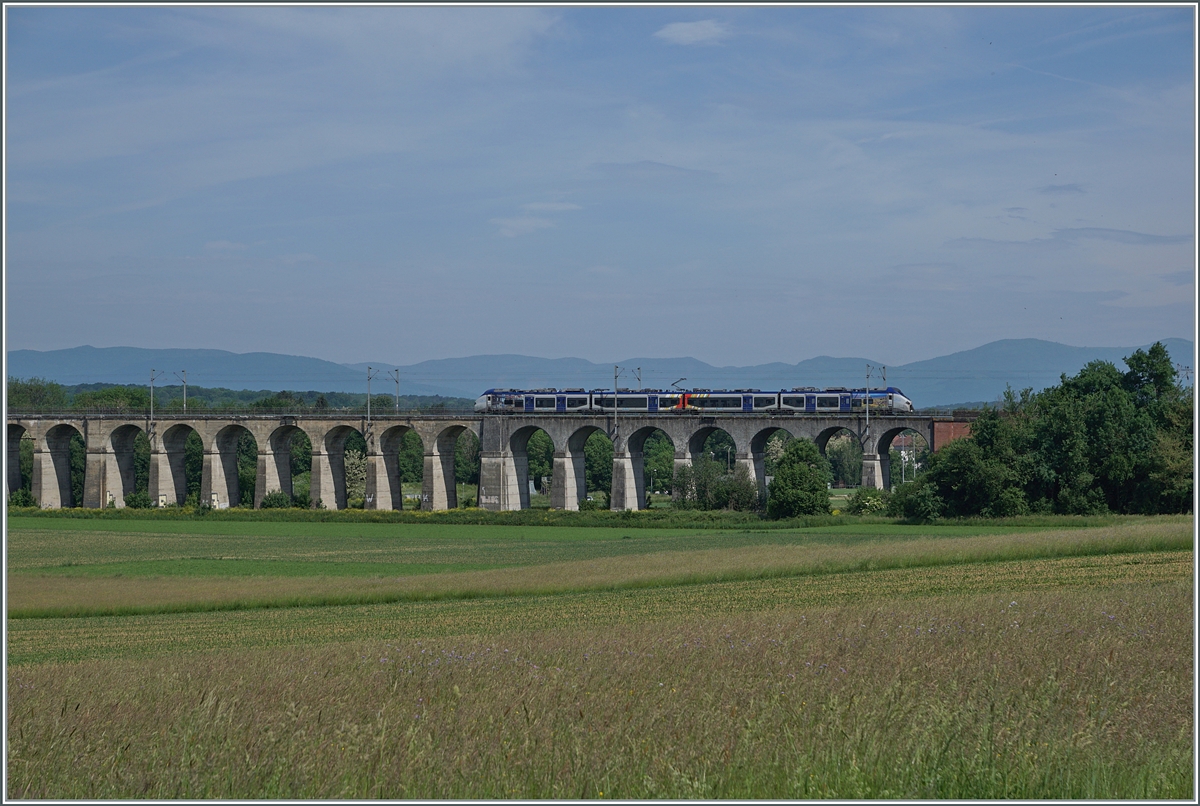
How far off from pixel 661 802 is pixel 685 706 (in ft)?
8.55

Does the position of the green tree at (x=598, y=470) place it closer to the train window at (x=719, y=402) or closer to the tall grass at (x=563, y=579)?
the train window at (x=719, y=402)

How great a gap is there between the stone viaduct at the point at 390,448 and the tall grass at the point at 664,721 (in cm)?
6564

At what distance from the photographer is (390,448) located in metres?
90.5

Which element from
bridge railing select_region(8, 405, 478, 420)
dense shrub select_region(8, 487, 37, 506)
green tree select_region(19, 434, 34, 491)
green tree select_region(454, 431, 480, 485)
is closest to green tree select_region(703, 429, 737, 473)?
green tree select_region(454, 431, 480, 485)

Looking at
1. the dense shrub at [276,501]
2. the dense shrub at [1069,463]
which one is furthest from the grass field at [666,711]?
the dense shrub at [276,501]

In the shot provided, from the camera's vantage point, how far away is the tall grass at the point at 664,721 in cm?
835

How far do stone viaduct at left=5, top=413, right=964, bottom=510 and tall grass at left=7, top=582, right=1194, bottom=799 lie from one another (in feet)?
215

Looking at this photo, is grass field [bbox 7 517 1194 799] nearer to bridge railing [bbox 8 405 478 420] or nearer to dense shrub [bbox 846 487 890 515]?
dense shrub [bbox 846 487 890 515]

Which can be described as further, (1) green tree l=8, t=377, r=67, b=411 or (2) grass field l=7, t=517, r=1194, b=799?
(1) green tree l=8, t=377, r=67, b=411

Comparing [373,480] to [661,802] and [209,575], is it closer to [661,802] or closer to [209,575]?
[209,575]

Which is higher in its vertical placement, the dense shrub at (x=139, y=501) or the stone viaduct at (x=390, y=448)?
the stone viaduct at (x=390, y=448)

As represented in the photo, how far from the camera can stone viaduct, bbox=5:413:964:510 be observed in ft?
266

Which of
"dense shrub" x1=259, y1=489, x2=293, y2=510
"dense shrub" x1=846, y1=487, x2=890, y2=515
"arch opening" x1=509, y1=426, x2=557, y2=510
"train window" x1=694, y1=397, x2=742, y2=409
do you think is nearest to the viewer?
"dense shrub" x1=846, y1=487, x2=890, y2=515

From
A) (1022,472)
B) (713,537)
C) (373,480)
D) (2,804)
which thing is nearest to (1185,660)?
(2,804)
